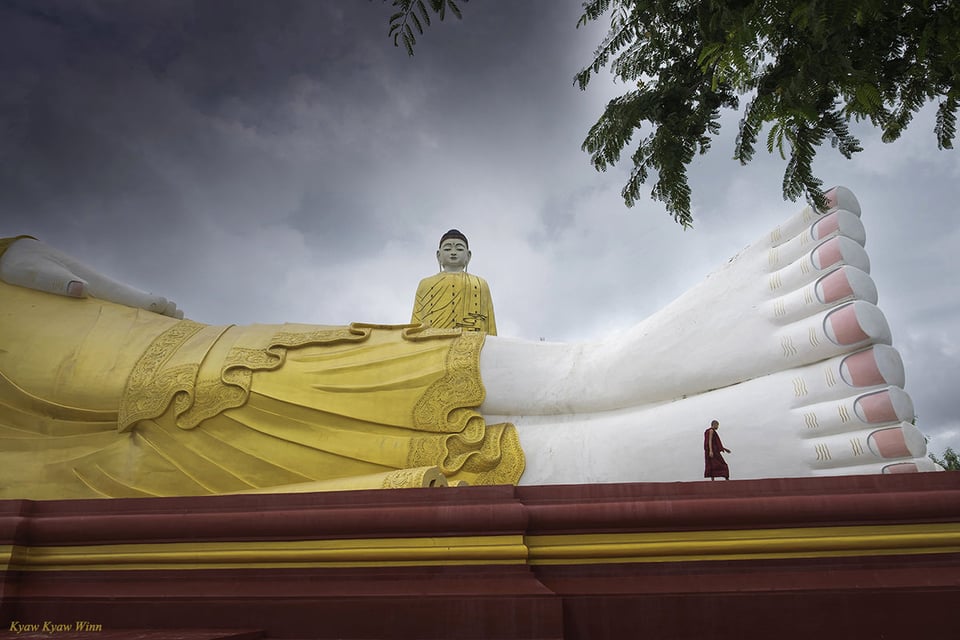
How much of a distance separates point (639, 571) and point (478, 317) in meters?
4.97

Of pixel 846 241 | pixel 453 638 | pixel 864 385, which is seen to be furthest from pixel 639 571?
pixel 846 241

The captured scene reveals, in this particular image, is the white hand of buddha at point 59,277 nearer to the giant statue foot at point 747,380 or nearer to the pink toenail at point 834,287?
the giant statue foot at point 747,380

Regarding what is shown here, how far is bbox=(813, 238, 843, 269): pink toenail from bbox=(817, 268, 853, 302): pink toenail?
3.2 inches

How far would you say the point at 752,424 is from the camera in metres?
3.87

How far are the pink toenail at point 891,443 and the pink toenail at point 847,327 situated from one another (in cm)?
49

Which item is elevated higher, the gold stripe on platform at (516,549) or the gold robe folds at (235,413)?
the gold robe folds at (235,413)

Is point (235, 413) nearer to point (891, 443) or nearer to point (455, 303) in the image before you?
point (455, 303)

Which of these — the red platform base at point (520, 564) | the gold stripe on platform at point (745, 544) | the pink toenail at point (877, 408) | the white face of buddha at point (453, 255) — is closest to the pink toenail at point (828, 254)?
the pink toenail at point (877, 408)

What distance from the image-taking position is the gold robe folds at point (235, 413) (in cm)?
458

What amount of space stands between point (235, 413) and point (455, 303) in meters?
3.37

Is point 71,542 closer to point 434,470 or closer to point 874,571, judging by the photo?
point 434,470

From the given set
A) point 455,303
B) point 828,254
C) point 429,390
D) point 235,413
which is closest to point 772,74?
point 828,254

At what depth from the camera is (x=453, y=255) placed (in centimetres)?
832

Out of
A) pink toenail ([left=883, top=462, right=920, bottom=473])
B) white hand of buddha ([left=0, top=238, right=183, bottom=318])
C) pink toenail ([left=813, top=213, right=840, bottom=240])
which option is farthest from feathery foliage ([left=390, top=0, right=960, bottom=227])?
white hand of buddha ([left=0, top=238, right=183, bottom=318])
